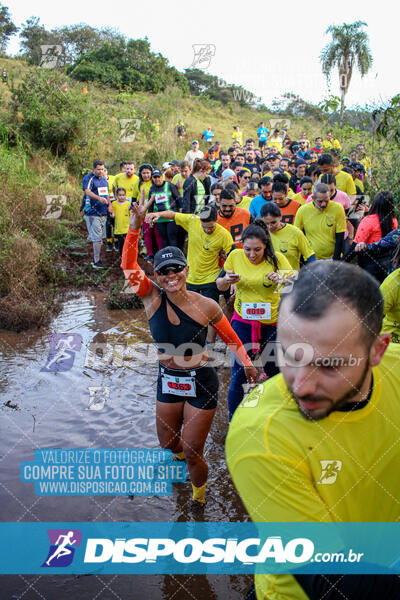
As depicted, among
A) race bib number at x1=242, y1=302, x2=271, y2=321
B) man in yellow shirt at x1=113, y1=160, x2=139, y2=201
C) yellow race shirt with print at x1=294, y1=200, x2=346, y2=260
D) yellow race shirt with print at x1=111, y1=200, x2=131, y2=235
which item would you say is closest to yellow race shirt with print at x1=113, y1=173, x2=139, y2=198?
man in yellow shirt at x1=113, y1=160, x2=139, y2=201

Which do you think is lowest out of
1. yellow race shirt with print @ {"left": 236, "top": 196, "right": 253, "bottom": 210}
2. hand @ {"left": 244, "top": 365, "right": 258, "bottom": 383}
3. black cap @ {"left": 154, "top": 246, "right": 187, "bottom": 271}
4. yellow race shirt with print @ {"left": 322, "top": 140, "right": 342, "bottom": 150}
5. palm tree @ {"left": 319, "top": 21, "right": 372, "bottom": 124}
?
hand @ {"left": 244, "top": 365, "right": 258, "bottom": 383}

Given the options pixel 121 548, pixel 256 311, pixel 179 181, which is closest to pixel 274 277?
pixel 256 311

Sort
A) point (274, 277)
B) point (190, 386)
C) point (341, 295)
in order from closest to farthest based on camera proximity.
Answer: point (341, 295) → point (190, 386) → point (274, 277)

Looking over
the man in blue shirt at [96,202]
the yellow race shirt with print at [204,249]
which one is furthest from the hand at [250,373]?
the man in blue shirt at [96,202]

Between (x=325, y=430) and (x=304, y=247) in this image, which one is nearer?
(x=325, y=430)

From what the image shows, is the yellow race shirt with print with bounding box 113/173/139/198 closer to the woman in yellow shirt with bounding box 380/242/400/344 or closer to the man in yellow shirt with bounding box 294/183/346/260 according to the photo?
the man in yellow shirt with bounding box 294/183/346/260

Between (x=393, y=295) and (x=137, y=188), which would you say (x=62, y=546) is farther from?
(x=137, y=188)

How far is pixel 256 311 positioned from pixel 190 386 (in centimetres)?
126

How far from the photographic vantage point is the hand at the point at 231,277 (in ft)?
14.2

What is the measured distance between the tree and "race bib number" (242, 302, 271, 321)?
106 feet

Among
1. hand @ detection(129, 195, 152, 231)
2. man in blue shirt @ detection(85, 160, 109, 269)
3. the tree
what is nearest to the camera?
hand @ detection(129, 195, 152, 231)

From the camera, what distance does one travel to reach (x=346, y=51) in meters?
20.8

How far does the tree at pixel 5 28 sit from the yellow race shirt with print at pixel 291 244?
31.5 meters

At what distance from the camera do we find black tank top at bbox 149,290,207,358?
344 centimetres
